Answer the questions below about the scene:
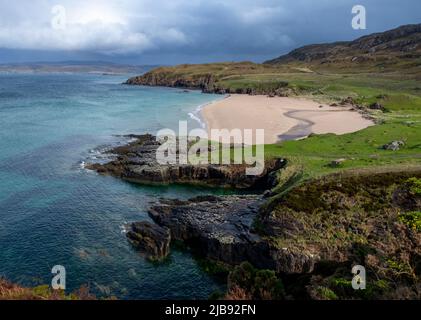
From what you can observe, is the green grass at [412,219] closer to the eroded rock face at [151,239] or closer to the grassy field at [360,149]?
the grassy field at [360,149]

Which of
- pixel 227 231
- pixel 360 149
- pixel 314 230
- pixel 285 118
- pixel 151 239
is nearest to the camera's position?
pixel 314 230

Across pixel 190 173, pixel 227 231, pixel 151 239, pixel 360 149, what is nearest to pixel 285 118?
pixel 360 149

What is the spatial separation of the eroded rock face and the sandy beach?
140ft

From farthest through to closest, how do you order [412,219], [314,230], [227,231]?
[227,231] → [314,230] → [412,219]

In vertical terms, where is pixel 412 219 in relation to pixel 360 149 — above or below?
below

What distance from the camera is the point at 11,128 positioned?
10231 cm

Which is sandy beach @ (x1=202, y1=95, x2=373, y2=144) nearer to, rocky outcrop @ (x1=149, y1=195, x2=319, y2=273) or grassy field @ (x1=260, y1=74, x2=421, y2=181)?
grassy field @ (x1=260, y1=74, x2=421, y2=181)

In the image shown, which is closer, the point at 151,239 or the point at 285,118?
the point at 151,239

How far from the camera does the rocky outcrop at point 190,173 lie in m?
57.5

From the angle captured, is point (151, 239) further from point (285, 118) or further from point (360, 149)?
point (285, 118)

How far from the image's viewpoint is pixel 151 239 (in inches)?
1559

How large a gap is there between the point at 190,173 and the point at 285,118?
58.8 meters

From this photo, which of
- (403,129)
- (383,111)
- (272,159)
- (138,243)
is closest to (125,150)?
(272,159)

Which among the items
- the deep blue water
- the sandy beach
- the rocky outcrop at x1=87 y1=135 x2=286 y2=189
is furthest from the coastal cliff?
the sandy beach
